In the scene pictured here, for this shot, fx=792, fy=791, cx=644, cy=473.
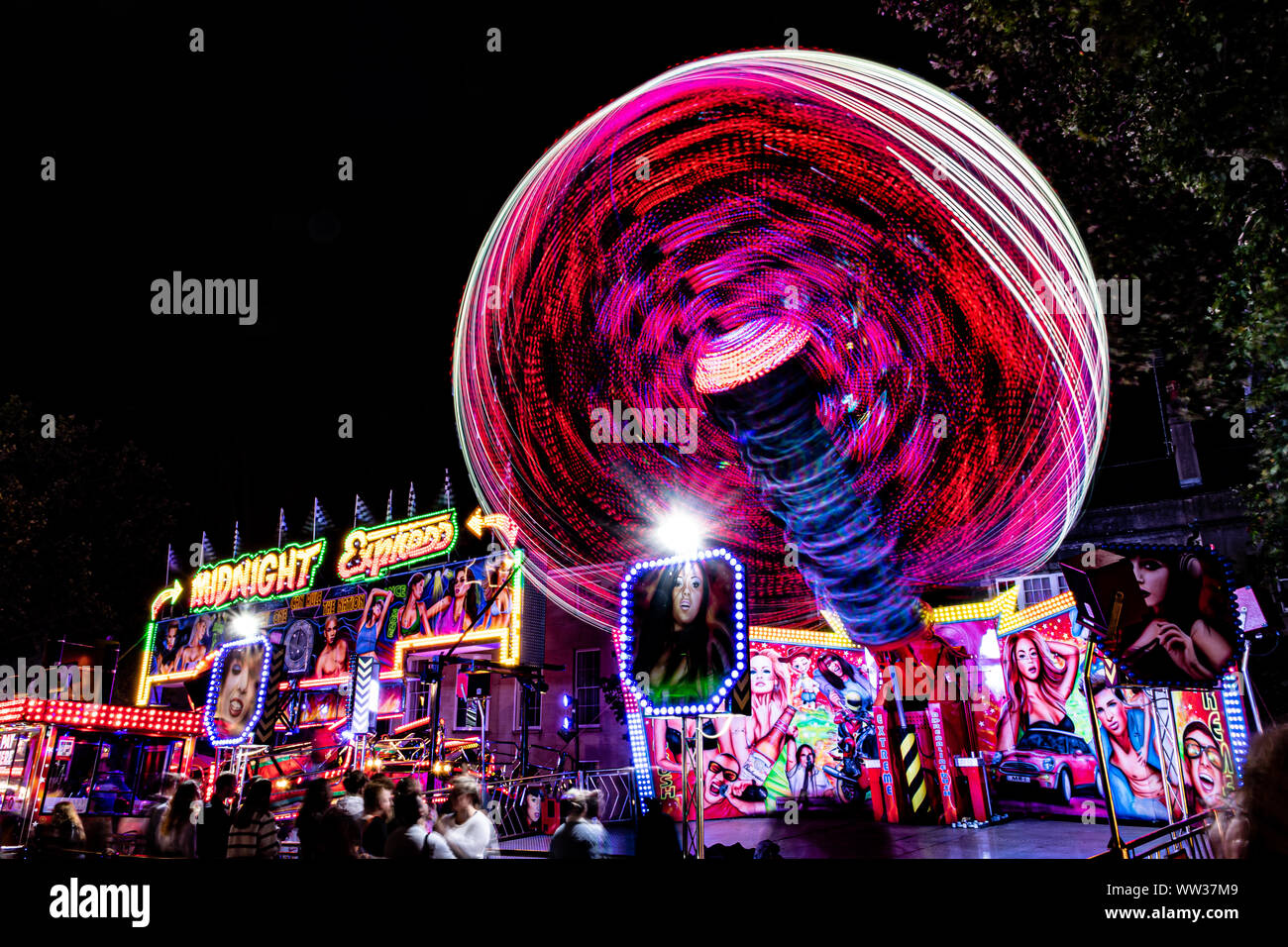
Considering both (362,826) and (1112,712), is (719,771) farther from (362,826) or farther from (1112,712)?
(362,826)

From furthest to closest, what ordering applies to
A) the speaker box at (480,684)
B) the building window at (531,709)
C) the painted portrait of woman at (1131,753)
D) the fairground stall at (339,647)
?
1. the building window at (531,709)
2. the fairground stall at (339,647)
3. the speaker box at (480,684)
4. the painted portrait of woman at (1131,753)

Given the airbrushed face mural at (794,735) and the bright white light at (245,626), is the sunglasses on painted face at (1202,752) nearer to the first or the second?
the airbrushed face mural at (794,735)

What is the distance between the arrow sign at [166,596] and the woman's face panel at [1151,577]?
38755 mm

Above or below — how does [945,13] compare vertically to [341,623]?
above

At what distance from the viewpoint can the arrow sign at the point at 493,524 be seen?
2555 cm

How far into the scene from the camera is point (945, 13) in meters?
13.4

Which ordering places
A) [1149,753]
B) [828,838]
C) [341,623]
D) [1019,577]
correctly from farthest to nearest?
[341,623] → [1019,577] → [828,838] → [1149,753]

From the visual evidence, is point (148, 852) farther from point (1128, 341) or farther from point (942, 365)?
point (1128, 341)

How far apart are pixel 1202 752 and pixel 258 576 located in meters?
32.8

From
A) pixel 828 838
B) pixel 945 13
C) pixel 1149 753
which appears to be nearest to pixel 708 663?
pixel 828 838

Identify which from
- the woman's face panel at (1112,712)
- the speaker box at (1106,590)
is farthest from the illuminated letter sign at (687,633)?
the woman's face panel at (1112,712)

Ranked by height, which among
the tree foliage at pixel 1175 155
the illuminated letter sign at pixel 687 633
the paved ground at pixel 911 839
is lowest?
the paved ground at pixel 911 839
